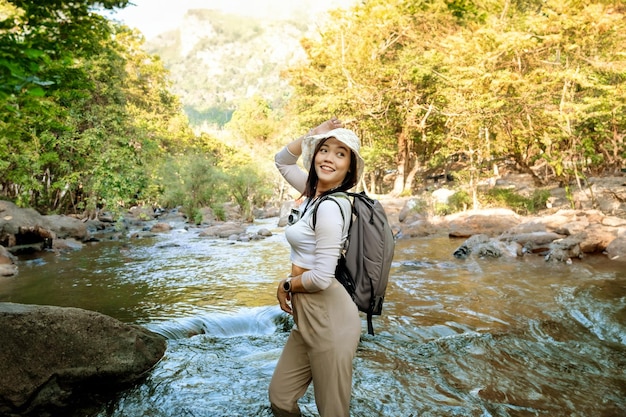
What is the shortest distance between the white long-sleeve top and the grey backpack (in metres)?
0.06

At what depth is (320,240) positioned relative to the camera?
7.24ft

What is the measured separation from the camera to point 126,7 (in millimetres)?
7312

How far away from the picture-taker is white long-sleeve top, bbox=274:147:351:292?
2.19 meters

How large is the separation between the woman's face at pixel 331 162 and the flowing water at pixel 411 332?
2018 mm

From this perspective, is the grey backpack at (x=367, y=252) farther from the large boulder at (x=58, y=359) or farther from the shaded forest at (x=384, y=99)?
the large boulder at (x=58, y=359)

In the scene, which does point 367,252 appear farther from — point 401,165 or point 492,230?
point 401,165

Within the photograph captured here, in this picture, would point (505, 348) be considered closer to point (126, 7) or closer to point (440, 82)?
point (126, 7)

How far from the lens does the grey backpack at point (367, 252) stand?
7.72 feet

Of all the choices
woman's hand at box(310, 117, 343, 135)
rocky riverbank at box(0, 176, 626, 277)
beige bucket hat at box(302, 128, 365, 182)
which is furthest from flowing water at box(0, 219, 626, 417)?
woman's hand at box(310, 117, 343, 135)

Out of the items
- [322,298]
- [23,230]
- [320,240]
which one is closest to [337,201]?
[320,240]

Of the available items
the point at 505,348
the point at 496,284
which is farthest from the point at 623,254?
the point at 505,348

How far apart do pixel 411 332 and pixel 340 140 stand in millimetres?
3973

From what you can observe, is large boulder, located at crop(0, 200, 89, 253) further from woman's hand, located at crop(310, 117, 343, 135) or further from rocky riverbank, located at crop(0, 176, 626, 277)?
woman's hand, located at crop(310, 117, 343, 135)

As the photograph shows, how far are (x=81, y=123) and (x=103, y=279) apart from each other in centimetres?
1178
